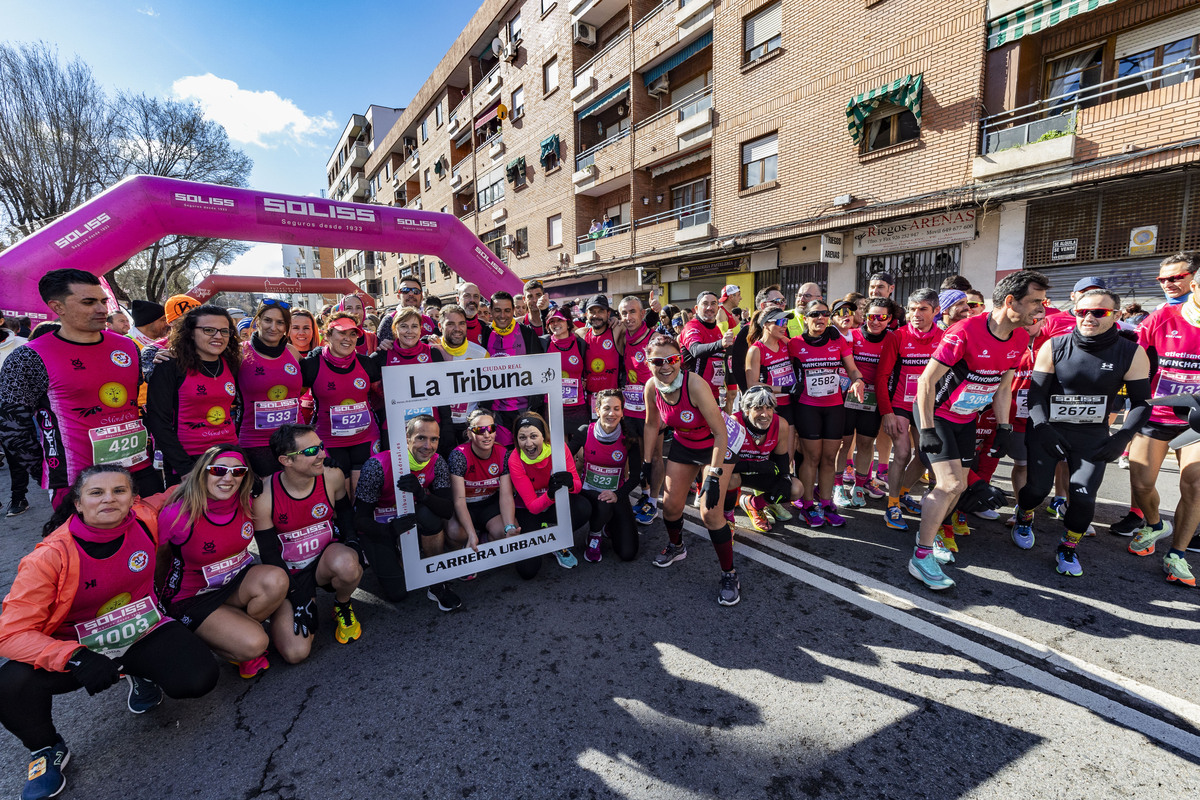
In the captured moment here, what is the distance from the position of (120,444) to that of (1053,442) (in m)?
6.64

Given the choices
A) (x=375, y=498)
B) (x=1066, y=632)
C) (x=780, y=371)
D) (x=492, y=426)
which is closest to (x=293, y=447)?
(x=375, y=498)

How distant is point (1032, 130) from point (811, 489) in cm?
979

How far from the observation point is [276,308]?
13.3 feet

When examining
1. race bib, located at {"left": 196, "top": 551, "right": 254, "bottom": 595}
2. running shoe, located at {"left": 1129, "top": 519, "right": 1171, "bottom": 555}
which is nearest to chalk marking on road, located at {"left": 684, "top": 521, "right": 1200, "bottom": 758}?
running shoe, located at {"left": 1129, "top": 519, "right": 1171, "bottom": 555}

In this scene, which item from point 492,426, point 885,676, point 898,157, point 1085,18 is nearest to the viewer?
point 885,676

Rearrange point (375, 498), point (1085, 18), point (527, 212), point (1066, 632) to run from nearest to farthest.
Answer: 1. point (1066, 632)
2. point (375, 498)
3. point (1085, 18)
4. point (527, 212)

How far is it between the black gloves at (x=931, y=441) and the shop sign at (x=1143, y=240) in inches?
357

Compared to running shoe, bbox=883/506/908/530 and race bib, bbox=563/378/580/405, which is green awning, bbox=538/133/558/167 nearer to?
race bib, bbox=563/378/580/405

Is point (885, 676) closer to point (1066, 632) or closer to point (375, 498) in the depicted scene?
point (1066, 632)

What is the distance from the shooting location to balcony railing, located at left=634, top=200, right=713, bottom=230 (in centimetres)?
1648

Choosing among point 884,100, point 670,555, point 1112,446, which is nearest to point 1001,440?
point 1112,446

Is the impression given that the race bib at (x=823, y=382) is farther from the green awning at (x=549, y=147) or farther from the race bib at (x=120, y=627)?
the green awning at (x=549, y=147)

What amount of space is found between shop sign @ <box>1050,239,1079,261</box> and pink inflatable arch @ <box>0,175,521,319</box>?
1037cm

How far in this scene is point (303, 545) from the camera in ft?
10.7
